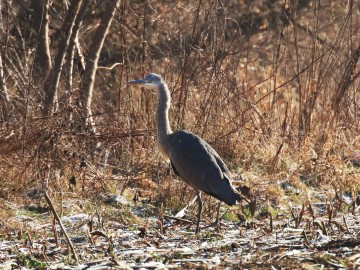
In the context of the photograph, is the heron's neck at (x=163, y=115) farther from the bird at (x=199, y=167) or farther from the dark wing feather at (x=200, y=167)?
the dark wing feather at (x=200, y=167)

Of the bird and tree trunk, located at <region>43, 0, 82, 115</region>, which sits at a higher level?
tree trunk, located at <region>43, 0, 82, 115</region>

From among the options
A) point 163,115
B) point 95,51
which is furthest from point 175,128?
point 95,51

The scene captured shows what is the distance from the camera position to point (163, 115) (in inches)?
300

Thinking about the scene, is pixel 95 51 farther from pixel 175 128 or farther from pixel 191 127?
pixel 191 127

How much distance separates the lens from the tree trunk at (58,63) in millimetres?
8070

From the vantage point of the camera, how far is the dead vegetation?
Result: 6.87 m

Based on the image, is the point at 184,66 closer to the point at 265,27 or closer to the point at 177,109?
the point at 177,109

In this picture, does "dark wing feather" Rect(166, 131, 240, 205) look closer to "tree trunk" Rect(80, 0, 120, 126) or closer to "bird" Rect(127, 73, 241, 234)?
"bird" Rect(127, 73, 241, 234)

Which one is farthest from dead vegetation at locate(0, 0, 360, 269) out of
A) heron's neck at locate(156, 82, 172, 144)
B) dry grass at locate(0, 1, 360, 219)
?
heron's neck at locate(156, 82, 172, 144)

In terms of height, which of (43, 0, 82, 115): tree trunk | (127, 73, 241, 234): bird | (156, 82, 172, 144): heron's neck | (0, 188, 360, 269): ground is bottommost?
(0, 188, 360, 269): ground

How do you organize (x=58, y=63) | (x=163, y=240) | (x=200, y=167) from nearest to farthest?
(x=163, y=240)
(x=200, y=167)
(x=58, y=63)

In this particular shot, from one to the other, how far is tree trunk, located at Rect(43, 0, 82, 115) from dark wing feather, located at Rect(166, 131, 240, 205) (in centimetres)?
139

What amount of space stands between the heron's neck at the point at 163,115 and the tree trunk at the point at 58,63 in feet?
3.30

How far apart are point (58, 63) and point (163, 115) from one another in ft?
5.21
